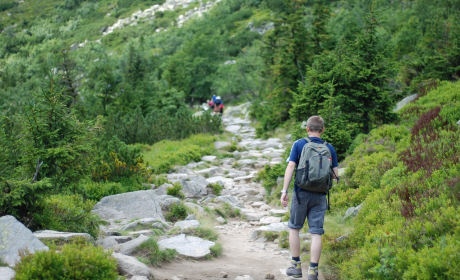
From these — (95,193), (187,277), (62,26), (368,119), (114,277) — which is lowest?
(62,26)

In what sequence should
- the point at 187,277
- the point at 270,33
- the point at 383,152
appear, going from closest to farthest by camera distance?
the point at 187,277, the point at 383,152, the point at 270,33

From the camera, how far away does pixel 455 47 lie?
45.8ft

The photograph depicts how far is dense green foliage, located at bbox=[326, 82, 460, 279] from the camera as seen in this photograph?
13.2 ft

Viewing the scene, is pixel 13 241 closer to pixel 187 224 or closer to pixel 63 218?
pixel 63 218

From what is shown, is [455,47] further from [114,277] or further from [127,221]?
[114,277]

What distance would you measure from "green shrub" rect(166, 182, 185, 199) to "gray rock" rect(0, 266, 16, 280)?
5988 mm

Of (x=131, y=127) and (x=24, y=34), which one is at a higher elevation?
(x=131, y=127)

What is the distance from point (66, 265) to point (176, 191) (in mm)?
6144

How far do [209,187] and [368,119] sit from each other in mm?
5121

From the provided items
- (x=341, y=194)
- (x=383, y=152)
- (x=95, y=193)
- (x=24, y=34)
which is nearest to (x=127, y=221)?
(x=95, y=193)

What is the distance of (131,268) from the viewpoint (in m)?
4.91

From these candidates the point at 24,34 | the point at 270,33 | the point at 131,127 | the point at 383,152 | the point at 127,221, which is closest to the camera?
the point at 127,221

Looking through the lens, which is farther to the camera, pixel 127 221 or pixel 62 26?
pixel 62 26

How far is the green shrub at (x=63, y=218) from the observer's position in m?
5.73
